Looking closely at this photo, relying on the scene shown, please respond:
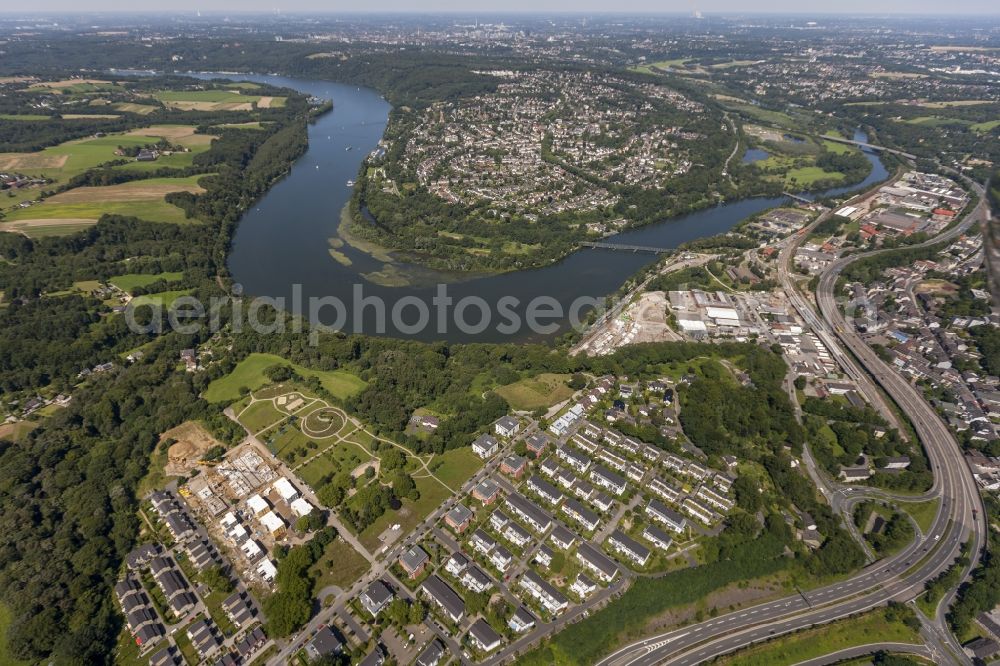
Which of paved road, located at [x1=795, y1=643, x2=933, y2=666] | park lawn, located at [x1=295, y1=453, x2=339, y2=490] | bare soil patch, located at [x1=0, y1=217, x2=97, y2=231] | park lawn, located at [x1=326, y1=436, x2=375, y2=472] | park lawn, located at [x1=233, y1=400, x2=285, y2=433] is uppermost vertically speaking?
bare soil patch, located at [x1=0, y1=217, x2=97, y2=231]

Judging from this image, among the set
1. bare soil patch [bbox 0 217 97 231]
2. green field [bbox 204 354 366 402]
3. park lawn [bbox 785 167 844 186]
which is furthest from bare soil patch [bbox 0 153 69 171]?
park lawn [bbox 785 167 844 186]

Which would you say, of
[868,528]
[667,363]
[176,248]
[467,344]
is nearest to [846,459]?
[868,528]

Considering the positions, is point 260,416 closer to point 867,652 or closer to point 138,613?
point 138,613

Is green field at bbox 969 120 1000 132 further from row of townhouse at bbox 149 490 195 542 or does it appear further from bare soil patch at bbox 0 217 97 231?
bare soil patch at bbox 0 217 97 231

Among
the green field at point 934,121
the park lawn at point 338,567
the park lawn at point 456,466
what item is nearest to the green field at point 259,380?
the park lawn at point 456,466

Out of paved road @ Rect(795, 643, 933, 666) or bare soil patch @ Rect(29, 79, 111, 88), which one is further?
bare soil patch @ Rect(29, 79, 111, 88)
